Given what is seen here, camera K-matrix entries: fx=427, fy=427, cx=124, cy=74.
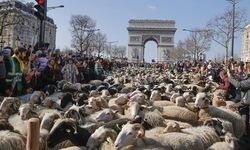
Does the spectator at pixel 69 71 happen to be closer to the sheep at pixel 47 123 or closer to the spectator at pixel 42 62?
the spectator at pixel 42 62

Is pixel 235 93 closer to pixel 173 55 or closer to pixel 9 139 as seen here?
pixel 9 139

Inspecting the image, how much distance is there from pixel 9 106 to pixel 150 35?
316 ft

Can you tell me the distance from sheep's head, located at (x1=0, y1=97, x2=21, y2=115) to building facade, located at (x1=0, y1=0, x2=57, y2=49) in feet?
15.1

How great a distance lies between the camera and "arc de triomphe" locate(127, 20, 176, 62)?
335ft

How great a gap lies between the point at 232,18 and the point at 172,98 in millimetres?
26401

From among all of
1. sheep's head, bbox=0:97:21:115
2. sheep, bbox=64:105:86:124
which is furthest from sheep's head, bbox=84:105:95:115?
sheep's head, bbox=0:97:21:115

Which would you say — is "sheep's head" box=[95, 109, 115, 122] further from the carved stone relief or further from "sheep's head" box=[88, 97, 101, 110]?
the carved stone relief

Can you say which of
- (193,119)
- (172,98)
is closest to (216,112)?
(193,119)

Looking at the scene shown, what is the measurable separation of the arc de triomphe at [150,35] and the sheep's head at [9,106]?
9267cm

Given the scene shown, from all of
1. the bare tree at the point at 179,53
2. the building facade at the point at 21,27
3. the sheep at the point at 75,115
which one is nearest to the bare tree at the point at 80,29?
the building facade at the point at 21,27

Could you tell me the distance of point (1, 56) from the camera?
10.5 meters

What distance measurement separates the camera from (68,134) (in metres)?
6.28

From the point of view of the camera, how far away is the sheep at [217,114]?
354 inches

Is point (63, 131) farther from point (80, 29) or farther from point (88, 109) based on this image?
point (80, 29)
